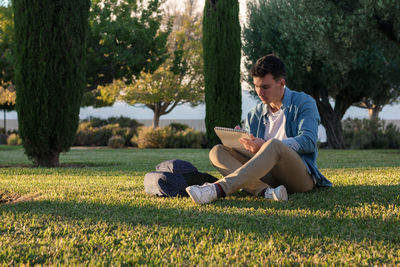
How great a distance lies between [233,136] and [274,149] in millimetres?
480

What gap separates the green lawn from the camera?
252cm

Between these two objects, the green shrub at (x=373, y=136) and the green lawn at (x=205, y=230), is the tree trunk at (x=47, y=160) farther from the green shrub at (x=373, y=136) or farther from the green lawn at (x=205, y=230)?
the green shrub at (x=373, y=136)

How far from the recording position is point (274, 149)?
152 inches

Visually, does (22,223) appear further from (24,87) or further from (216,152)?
(24,87)

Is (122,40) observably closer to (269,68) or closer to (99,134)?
(99,134)

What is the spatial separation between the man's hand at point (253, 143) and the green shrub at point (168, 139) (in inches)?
754

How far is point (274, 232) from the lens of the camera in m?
3.05

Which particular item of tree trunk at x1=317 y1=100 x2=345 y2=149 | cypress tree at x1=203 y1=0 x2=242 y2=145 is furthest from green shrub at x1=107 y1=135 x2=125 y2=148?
tree trunk at x1=317 y1=100 x2=345 y2=149

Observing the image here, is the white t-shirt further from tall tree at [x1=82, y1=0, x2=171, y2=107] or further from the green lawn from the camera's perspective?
tall tree at [x1=82, y1=0, x2=171, y2=107]

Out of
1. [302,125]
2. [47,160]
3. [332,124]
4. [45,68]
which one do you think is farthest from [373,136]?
[302,125]

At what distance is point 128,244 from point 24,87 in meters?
8.18

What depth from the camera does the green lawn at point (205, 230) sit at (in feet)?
8.27

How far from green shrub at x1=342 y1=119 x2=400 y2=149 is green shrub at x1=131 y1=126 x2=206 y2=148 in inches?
326

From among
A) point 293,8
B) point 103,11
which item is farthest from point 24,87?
point 103,11
